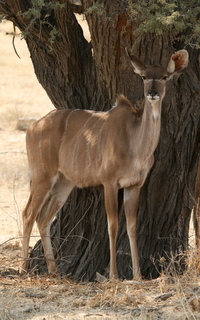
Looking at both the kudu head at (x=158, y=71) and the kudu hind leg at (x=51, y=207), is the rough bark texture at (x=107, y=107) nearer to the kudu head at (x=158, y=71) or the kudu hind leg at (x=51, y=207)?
the kudu hind leg at (x=51, y=207)

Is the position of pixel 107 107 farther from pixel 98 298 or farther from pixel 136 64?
pixel 98 298

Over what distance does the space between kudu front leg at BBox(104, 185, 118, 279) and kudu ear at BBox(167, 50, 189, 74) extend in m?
1.16

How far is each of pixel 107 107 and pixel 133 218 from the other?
1.16 m

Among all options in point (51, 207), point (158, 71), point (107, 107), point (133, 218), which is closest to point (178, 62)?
point (158, 71)

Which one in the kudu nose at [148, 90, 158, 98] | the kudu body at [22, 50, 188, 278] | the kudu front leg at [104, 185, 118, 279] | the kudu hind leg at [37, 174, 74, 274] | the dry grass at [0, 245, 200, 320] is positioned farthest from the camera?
the kudu hind leg at [37, 174, 74, 274]

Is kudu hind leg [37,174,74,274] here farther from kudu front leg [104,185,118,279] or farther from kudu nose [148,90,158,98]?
kudu nose [148,90,158,98]

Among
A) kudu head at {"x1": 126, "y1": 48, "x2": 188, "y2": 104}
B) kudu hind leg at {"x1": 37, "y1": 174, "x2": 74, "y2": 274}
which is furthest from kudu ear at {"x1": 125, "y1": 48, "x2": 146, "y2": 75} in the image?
kudu hind leg at {"x1": 37, "y1": 174, "x2": 74, "y2": 274}

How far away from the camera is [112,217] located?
5.95 meters

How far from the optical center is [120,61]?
6020mm

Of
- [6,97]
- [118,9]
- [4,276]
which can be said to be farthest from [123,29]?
[6,97]

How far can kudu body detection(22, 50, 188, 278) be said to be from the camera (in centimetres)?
567

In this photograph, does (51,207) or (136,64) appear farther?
(51,207)

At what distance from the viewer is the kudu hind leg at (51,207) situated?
21.6ft

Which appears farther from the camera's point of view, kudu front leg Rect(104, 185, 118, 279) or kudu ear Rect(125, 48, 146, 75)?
kudu front leg Rect(104, 185, 118, 279)
